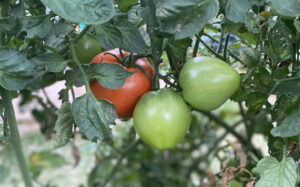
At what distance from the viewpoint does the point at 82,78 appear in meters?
0.48

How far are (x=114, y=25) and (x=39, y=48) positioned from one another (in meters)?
0.10

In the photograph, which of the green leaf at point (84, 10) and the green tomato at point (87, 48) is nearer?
the green leaf at point (84, 10)

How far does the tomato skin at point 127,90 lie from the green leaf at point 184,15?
16cm

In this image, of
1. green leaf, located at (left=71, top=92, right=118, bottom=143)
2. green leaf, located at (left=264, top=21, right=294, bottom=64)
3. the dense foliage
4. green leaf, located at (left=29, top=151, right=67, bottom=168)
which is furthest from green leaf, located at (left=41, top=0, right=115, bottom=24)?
green leaf, located at (left=29, top=151, right=67, bottom=168)

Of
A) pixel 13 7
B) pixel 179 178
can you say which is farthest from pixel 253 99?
pixel 179 178

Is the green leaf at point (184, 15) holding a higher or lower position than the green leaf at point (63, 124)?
higher

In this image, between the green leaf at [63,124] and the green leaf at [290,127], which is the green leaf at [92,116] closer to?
the green leaf at [63,124]

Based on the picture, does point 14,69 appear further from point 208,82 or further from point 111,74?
point 208,82

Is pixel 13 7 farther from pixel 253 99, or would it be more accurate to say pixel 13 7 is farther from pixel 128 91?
Answer: pixel 253 99

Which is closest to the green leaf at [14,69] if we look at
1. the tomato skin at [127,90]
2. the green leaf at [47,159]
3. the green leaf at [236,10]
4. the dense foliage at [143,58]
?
the dense foliage at [143,58]

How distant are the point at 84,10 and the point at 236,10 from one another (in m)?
0.15

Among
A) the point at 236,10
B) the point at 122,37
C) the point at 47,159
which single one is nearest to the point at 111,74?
the point at 122,37

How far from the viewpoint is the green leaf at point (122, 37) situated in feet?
1.54

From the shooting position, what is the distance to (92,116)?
45 centimetres
